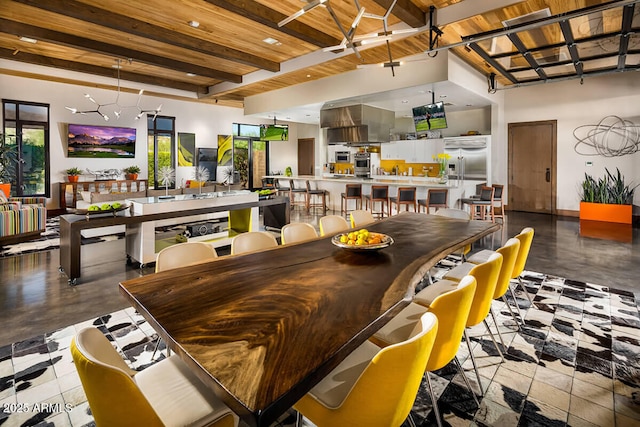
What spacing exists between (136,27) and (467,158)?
802 centimetres

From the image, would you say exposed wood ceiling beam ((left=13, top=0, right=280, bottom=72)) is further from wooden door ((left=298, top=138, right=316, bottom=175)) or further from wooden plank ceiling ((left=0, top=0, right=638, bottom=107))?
wooden door ((left=298, top=138, right=316, bottom=175))

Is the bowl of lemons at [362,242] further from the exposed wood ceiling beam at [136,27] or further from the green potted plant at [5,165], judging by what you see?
the green potted plant at [5,165]

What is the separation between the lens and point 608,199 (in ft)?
26.3

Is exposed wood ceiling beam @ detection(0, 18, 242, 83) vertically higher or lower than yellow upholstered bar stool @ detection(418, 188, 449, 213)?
higher

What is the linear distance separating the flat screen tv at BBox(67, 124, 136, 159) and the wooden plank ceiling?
1.90 meters

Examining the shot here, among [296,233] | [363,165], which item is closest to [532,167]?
[363,165]

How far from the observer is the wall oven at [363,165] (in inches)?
418

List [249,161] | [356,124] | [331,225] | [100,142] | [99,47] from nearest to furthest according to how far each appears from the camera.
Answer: [331,225]
[99,47]
[356,124]
[100,142]
[249,161]

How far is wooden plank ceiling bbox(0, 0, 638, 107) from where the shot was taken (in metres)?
4.80

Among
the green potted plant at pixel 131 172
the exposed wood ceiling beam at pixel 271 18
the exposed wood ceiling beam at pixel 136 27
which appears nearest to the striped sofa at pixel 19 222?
the exposed wood ceiling beam at pixel 136 27

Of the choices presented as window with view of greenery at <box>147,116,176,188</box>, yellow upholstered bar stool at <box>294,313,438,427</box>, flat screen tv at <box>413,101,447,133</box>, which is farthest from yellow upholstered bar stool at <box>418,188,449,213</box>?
window with view of greenery at <box>147,116,176,188</box>

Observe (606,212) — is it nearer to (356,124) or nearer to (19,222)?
(356,124)

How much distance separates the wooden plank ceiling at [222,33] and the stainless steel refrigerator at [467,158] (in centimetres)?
204

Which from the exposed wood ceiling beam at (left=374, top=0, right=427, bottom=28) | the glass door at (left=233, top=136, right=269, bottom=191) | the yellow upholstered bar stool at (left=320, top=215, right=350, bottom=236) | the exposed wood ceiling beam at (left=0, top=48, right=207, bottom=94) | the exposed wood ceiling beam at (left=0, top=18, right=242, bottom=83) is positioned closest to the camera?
the yellow upholstered bar stool at (left=320, top=215, right=350, bottom=236)
